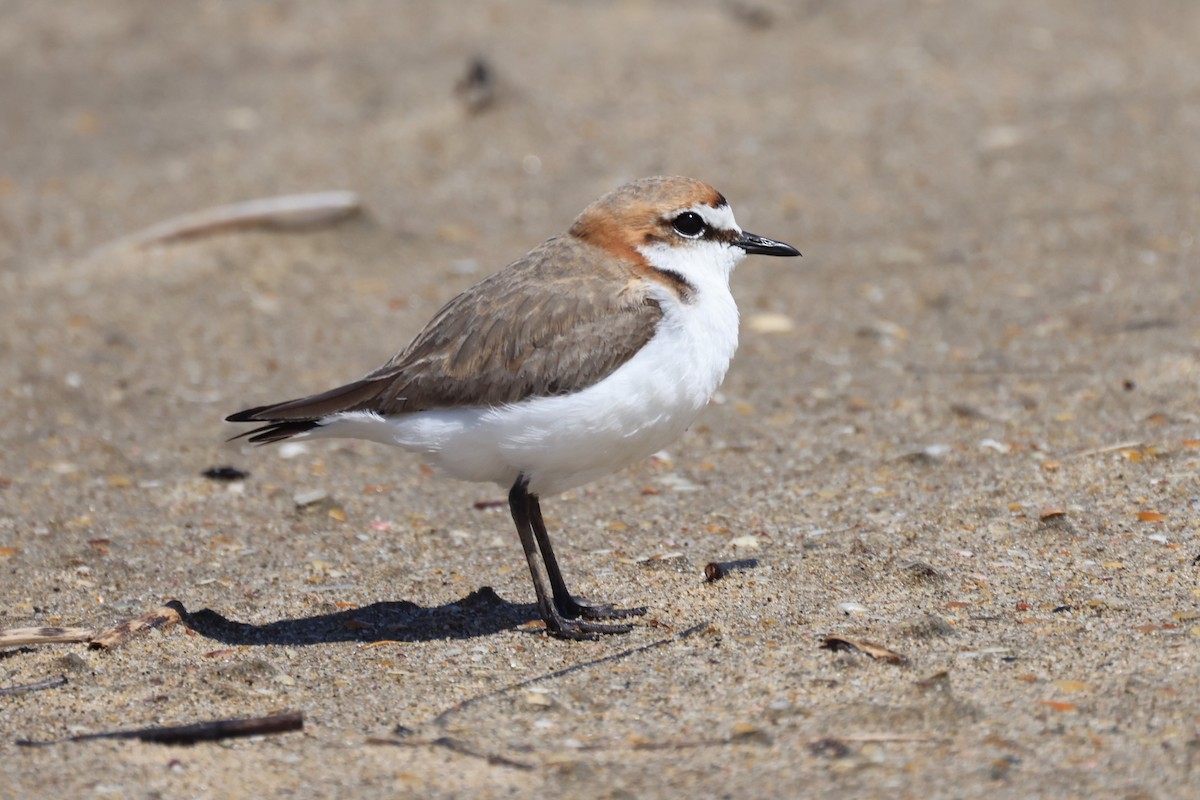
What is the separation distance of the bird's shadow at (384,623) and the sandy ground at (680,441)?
0.02 meters

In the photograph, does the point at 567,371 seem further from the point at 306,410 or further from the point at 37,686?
the point at 37,686

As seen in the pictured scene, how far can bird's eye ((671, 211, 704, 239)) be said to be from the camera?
4949 mm

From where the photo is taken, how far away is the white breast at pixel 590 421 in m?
4.50

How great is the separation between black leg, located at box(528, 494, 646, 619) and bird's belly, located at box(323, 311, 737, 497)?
200 mm

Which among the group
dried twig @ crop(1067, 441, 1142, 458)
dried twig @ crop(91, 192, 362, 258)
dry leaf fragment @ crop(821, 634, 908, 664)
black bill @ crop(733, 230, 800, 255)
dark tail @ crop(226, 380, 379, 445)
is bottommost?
dry leaf fragment @ crop(821, 634, 908, 664)

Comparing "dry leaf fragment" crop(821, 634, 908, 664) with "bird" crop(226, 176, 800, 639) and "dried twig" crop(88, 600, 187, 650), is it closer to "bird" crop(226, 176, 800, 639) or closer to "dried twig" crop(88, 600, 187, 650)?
"bird" crop(226, 176, 800, 639)

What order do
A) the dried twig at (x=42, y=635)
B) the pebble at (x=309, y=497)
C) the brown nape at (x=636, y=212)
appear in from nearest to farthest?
the dried twig at (x=42, y=635)
the brown nape at (x=636, y=212)
the pebble at (x=309, y=497)

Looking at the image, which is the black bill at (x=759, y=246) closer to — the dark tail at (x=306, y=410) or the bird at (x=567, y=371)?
the bird at (x=567, y=371)

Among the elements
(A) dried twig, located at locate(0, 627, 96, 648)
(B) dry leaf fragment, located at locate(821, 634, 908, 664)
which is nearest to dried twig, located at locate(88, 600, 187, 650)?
(A) dried twig, located at locate(0, 627, 96, 648)

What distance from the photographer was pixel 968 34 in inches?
447

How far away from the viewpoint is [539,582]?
472 cm

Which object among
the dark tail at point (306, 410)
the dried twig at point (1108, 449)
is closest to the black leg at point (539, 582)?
the dark tail at point (306, 410)

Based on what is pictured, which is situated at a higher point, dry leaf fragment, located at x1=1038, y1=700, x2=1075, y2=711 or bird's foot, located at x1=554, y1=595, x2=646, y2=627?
dry leaf fragment, located at x1=1038, y1=700, x2=1075, y2=711

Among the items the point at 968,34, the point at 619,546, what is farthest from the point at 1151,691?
the point at 968,34
